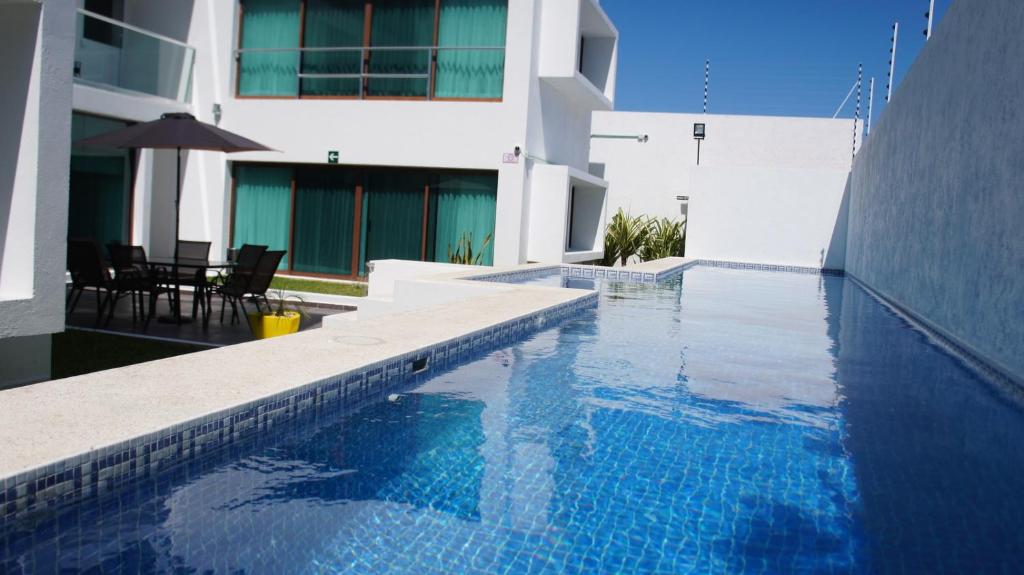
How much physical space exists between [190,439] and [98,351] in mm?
5322

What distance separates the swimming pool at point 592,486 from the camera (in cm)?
308

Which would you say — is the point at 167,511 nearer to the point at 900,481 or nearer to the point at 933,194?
the point at 900,481

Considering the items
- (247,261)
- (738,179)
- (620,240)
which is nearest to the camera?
(247,261)

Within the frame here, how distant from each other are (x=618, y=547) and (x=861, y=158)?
62.3ft

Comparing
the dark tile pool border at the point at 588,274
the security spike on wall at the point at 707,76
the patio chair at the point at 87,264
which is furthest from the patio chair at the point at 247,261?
the security spike on wall at the point at 707,76

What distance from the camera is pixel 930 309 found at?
974 centimetres

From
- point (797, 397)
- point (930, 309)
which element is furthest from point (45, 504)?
point (930, 309)

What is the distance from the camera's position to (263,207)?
16625 millimetres

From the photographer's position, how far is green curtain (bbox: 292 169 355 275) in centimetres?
1612

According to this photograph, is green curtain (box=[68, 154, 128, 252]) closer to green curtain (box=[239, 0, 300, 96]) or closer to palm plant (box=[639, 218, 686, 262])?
green curtain (box=[239, 0, 300, 96])

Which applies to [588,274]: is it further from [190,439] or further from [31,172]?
[190,439]

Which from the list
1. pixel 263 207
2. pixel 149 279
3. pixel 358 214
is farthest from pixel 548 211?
pixel 149 279

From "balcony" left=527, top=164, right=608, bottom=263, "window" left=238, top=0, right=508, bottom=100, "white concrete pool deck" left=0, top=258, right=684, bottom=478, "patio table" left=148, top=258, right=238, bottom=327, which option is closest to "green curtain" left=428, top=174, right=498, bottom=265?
"balcony" left=527, top=164, right=608, bottom=263

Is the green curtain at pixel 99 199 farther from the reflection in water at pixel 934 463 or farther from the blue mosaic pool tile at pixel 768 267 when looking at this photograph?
the blue mosaic pool tile at pixel 768 267
